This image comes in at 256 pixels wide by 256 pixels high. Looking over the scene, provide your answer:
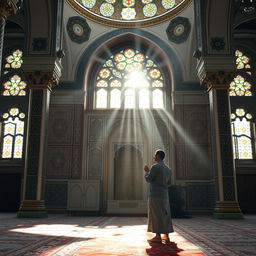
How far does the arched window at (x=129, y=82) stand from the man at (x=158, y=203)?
9.19m

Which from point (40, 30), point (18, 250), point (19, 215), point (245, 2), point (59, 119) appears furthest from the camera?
→ point (59, 119)

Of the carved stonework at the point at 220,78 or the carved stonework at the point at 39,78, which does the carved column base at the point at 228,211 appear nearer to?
the carved stonework at the point at 220,78

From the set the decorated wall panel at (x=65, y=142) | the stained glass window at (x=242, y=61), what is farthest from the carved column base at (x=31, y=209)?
the stained glass window at (x=242, y=61)

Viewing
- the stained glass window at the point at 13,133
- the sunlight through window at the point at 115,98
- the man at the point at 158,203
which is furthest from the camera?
the sunlight through window at the point at 115,98

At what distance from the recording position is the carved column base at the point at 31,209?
8875mm

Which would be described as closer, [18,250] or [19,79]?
[18,250]

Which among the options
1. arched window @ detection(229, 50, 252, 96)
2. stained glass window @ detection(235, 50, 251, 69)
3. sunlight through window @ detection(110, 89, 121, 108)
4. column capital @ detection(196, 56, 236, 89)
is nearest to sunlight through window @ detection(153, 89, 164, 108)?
sunlight through window @ detection(110, 89, 121, 108)

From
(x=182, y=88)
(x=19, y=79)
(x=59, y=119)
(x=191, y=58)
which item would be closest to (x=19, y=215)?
(x=59, y=119)

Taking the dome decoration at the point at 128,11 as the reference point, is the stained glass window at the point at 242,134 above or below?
below

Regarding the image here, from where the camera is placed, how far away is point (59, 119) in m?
13.1

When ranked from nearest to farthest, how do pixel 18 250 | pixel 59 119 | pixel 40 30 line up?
pixel 18 250 < pixel 40 30 < pixel 59 119

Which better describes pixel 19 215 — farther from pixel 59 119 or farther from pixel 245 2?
pixel 245 2

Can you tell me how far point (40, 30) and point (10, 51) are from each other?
4.69m

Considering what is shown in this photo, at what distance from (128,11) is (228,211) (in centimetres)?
974
